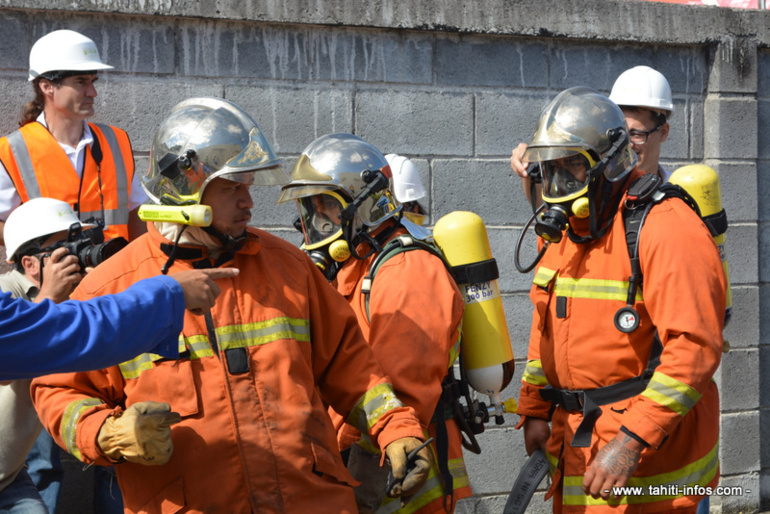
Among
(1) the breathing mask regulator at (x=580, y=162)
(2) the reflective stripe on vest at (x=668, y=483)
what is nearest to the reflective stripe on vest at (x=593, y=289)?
(1) the breathing mask regulator at (x=580, y=162)

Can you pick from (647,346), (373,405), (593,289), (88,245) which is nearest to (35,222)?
(88,245)

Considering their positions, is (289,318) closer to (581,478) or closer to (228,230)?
(228,230)

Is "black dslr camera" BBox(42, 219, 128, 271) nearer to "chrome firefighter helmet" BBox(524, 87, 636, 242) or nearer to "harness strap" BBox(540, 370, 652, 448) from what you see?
"chrome firefighter helmet" BBox(524, 87, 636, 242)

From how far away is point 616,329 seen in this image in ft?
10.1

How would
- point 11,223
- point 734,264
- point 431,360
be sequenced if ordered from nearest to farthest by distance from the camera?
point 431,360 < point 11,223 < point 734,264

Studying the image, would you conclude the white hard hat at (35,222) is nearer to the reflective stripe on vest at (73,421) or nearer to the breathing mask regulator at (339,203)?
the breathing mask regulator at (339,203)

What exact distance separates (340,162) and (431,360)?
854 mm

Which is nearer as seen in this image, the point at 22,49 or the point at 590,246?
the point at 590,246

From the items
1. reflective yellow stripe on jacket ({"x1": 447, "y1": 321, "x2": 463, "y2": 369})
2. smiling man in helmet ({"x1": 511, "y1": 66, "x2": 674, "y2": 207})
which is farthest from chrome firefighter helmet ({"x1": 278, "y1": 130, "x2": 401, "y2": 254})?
smiling man in helmet ({"x1": 511, "y1": 66, "x2": 674, "y2": 207})

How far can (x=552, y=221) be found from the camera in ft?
10.5

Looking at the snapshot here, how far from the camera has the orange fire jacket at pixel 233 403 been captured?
7.67 ft

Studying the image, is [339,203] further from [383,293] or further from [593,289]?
[593,289]

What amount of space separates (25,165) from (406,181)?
181 cm

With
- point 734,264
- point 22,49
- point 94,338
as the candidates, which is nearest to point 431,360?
point 94,338
